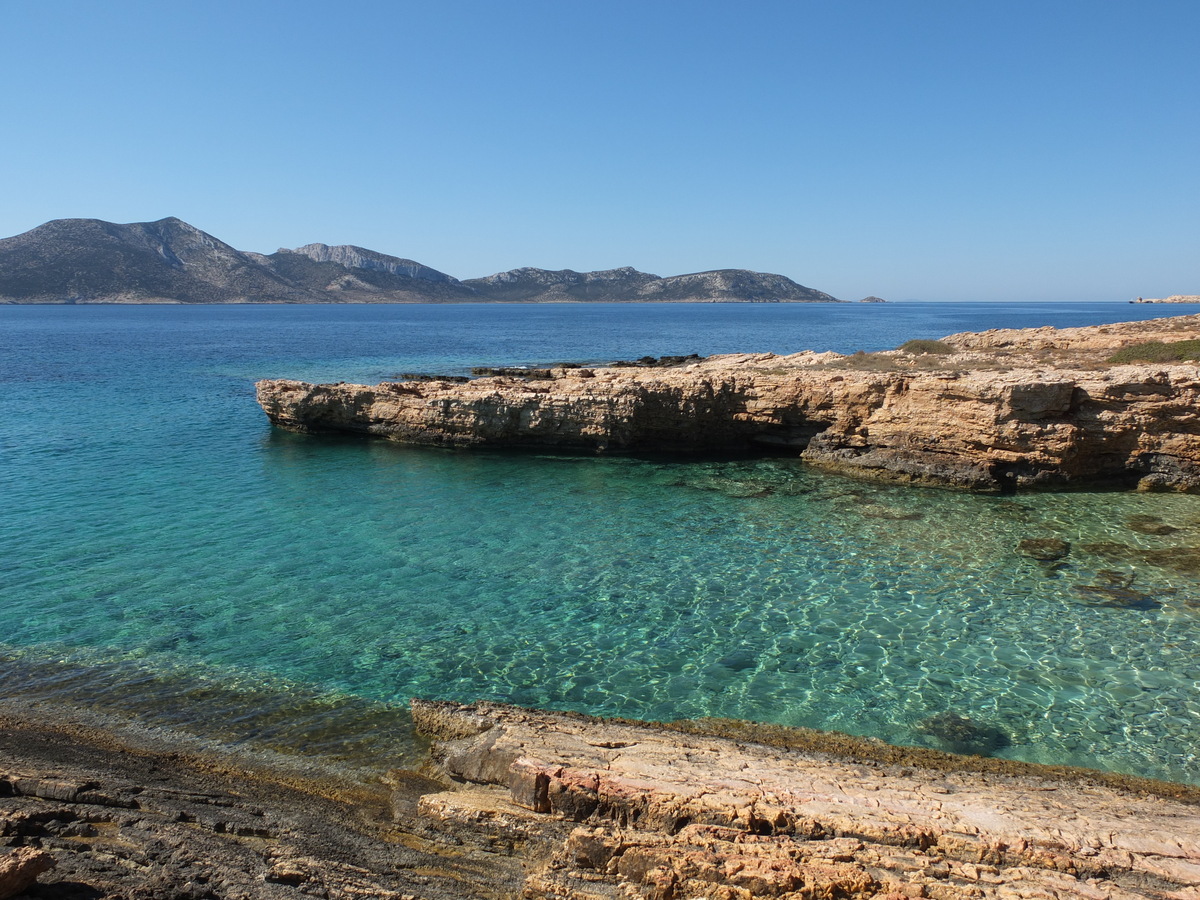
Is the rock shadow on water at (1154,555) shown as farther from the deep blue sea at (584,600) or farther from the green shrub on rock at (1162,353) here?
the green shrub on rock at (1162,353)

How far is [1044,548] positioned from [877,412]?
293 inches

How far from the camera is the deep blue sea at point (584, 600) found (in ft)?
30.3

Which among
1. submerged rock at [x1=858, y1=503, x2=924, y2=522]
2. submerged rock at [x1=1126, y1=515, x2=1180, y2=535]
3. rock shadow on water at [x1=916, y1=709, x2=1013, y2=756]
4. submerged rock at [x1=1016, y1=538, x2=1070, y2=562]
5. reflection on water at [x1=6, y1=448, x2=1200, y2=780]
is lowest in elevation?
rock shadow on water at [x1=916, y1=709, x2=1013, y2=756]

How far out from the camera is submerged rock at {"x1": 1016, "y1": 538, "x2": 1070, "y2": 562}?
1458cm

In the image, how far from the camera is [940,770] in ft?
25.1

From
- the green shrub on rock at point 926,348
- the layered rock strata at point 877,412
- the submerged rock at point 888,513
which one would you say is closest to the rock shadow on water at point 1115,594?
the submerged rock at point 888,513

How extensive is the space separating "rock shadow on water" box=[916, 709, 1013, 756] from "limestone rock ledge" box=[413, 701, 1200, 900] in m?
0.48

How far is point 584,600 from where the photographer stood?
41.4 ft

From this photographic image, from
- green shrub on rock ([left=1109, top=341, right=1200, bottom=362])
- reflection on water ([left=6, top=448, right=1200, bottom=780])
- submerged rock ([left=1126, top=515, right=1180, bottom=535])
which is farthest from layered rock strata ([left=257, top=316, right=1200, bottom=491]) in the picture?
submerged rock ([left=1126, top=515, right=1180, bottom=535])

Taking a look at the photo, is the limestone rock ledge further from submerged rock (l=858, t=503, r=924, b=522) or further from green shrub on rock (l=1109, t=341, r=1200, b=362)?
green shrub on rock (l=1109, t=341, r=1200, b=362)

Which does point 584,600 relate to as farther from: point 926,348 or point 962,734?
point 926,348

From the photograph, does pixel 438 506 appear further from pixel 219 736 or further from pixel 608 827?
pixel 608 827

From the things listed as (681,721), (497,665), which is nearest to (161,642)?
(497,665)

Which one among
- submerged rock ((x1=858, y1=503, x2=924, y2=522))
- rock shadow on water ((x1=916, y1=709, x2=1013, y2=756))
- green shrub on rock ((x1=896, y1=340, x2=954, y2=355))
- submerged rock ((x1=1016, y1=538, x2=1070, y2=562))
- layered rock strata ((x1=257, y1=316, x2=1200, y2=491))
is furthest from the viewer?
green shrub on rock ((x1=896, y1=340, x2=954, y2=355))
